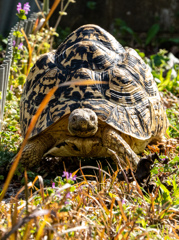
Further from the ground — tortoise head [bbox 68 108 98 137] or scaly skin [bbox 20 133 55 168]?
tortoise head [bbox 68 108 98 137]

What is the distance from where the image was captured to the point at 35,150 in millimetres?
3506

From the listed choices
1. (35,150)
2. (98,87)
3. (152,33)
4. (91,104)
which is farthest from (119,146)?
(152,33)

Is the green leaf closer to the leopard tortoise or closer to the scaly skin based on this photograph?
the leopard tortoise

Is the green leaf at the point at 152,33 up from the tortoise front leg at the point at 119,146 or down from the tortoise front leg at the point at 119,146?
up

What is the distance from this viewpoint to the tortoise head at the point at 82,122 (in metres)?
3.15

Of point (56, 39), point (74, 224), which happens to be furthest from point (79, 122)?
point (56, 39)

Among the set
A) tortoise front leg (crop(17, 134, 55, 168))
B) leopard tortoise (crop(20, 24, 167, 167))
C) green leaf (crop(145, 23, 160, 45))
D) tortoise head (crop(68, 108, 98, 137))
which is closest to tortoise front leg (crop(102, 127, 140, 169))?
leopard tortoise (crop(20, 24, 167, 167))

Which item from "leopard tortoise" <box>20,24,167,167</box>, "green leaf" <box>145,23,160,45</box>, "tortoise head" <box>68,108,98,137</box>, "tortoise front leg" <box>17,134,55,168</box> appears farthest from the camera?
"green leaf" <box>145,23,160,45</box>

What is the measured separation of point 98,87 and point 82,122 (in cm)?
45

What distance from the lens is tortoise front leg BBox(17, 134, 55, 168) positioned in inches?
138

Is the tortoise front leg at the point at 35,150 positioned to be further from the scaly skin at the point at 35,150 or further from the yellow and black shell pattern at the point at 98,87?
the yellow and black shell pattern at the point at 98,87

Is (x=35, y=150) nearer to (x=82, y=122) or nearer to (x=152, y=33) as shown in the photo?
(x=82, y=122)

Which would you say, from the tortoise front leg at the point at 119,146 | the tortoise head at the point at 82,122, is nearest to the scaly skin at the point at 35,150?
the tortoise head at the point at 82,122

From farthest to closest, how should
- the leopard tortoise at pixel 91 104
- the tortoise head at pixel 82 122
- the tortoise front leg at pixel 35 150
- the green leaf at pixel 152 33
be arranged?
the green leaf at pixel 152 33
the tortoise front leg at pixel 35 150
the leopard tortoise at pixel 91 104
the tortoise head at pixel 82 122
